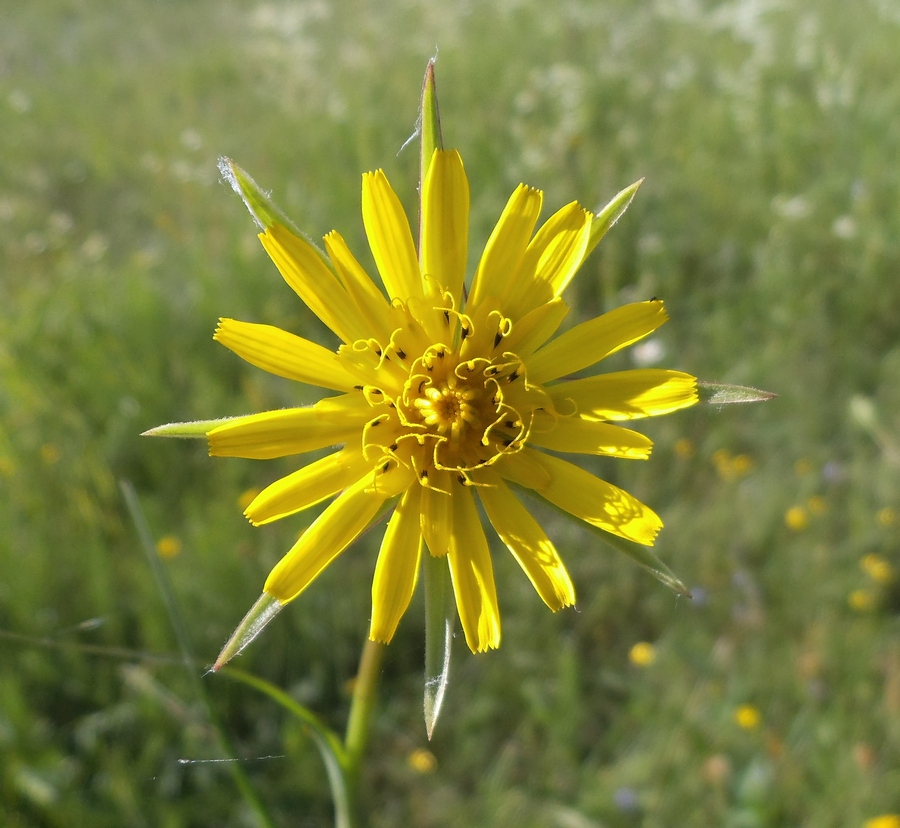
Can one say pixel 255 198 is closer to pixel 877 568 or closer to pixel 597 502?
pixel 597 502

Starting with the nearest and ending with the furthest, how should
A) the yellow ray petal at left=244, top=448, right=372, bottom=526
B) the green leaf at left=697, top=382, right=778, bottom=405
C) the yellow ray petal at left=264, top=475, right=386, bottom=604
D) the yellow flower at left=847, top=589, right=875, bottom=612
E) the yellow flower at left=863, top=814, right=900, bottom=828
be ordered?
the green leaf at left=697, top=382, right=778, bottom=405, the yellow ray petal at left=264, top=475, right=386, bottom=604, the yellow ray petal at left=244, top=448, right=372, bottom=526, the yellow flower at left=863, top=814, right=900, bottom=828, the yellow flower at left=847, top=589, right=875, bottom=612

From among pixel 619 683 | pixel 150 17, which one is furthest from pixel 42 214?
pixel 619 683

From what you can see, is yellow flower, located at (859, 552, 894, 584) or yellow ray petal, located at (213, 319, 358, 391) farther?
yellow flower, located at (859, 552, 894, 584)

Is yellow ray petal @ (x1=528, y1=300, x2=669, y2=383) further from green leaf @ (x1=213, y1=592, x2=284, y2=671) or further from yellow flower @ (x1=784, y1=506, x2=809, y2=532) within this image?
yellow flower @ (x1=784, y1=506, x2=809, y2=532)

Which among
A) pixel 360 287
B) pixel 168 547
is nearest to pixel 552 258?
pixel 360 287

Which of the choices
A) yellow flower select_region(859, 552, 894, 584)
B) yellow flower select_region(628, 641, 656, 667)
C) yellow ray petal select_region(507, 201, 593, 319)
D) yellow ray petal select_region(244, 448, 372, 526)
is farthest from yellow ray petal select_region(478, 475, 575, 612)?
yellow flower select_region(859, 552, 894, 584)

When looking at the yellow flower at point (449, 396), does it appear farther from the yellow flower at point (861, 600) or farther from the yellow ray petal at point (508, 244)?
the yellow flower at point (861, 600)

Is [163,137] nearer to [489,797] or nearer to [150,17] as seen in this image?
[150,17]
